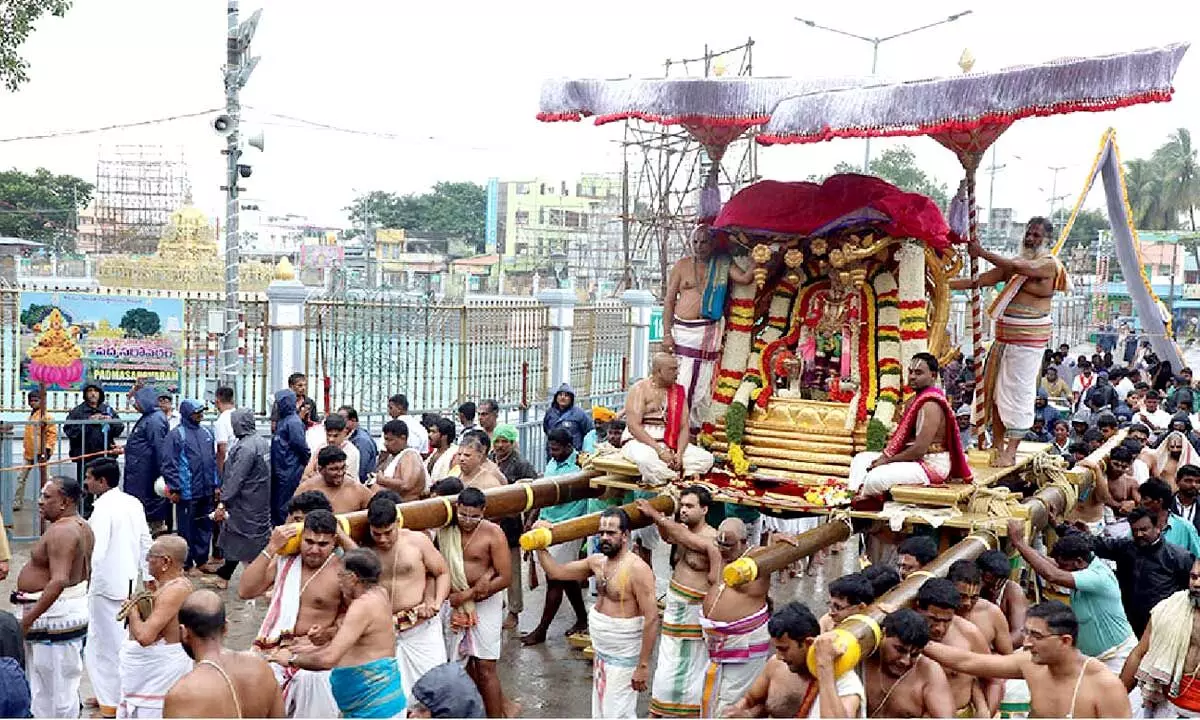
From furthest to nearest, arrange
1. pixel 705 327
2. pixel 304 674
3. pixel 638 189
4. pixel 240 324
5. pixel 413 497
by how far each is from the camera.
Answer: pixel 638 189
pixel 240 324
pixel 705 327
pixel 413 497
pixel 304 674

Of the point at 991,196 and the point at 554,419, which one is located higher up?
the point at 991,196

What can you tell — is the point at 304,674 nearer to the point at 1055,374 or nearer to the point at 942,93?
the point at 942,93

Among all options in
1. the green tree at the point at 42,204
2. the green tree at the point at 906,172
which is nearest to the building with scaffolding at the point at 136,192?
the green tree at the point at 42,204

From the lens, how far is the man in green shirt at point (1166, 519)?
7.30 meters

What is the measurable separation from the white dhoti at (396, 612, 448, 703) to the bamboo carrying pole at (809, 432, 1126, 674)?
2.36 metres

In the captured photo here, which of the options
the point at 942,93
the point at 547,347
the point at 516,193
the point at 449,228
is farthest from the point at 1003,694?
the point at 449,228

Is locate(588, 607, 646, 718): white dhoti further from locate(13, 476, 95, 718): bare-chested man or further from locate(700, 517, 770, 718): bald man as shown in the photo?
locate(13, 476, 95, 718): bare-chested man

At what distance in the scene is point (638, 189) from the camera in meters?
34.7

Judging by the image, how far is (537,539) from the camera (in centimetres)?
694

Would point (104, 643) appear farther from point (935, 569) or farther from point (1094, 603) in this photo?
point (1094, 603)

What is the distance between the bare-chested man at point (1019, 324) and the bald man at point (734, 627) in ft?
10.1

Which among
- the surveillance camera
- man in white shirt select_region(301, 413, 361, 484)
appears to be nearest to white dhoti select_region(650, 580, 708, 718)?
man in white shirt select_region(301, 413, 361, 484)

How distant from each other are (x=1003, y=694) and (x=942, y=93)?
12.5ft

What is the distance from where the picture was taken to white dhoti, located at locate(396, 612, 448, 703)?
21.2 feet
